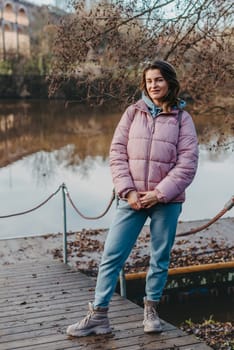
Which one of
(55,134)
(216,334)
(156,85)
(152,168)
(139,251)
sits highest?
(156,85)

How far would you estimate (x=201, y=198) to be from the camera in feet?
49.4

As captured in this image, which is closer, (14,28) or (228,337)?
(228,337)

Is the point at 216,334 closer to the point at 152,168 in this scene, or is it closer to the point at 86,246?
the point at 152,168

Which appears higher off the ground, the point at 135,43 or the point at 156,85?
the point at 135,43

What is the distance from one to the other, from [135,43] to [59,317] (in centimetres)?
417

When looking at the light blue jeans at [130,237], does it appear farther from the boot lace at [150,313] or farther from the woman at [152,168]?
the boot lace at [150,313]

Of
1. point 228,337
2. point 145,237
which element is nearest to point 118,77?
point 145,237

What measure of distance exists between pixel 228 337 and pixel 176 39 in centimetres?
394

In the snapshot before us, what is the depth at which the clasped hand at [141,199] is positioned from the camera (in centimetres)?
343

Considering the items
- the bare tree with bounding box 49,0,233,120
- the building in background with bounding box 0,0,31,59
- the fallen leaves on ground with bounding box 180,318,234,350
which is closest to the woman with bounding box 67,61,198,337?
the fallen leaves on ground with bounding box 180,318,234,350

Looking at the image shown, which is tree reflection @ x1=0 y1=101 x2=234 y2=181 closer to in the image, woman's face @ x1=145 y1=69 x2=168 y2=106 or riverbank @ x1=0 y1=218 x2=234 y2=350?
riverbank @ x1=0 y1=218 x2=234 y2=350

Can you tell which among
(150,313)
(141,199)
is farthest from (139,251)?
(141,199)

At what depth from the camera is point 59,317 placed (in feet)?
14.1

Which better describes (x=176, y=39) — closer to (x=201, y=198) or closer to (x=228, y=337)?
(x=228, y=337)
